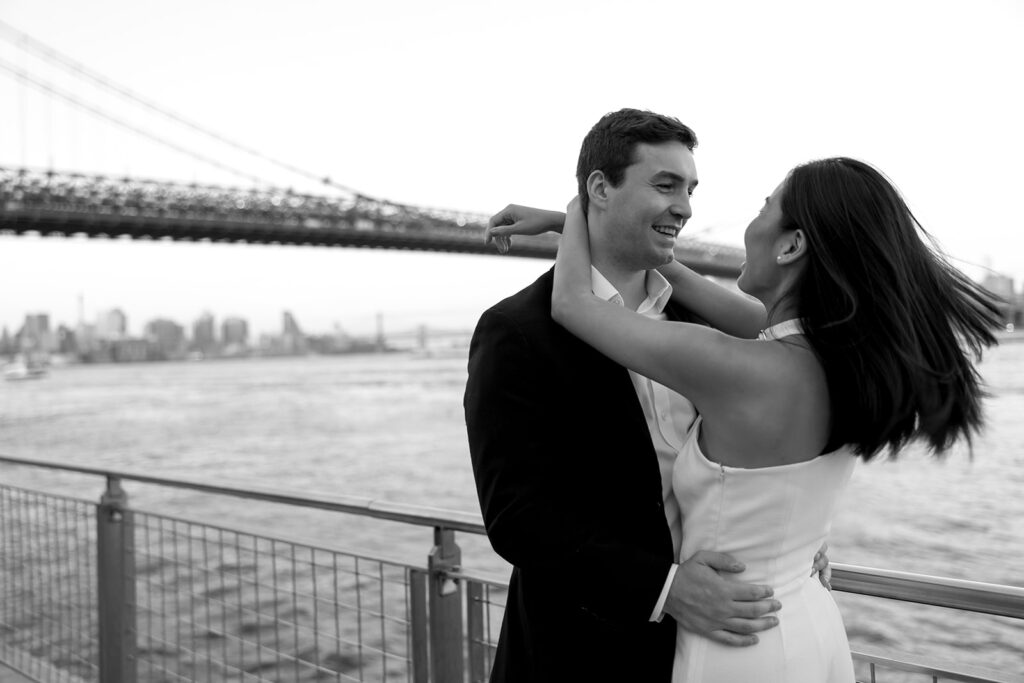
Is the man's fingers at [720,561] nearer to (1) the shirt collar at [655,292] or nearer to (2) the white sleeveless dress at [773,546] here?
(2) the white sleeveless dress at [773,546]

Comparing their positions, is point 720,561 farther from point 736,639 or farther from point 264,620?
point 264,620

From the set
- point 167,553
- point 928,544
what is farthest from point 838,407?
point 928,544

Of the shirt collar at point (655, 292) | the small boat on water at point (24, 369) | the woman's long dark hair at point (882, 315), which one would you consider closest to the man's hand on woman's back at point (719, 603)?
the woman's long dark hair at point (882, 315)

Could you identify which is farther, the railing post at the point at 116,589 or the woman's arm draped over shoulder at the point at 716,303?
the railing post at the point at 116,589

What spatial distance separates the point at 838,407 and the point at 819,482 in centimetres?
11

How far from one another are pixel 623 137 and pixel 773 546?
0.63 meters

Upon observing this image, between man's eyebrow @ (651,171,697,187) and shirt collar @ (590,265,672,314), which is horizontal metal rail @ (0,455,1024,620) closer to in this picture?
shirt collar @ (590,265,672,314)

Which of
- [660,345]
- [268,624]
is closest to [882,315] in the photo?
[660,345]

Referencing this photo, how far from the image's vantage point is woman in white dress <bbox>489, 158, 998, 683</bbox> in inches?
38.6

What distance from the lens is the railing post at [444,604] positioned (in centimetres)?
171

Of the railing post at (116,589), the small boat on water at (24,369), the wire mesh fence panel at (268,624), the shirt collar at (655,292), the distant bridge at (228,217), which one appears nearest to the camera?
the shirt collar at (655,292)

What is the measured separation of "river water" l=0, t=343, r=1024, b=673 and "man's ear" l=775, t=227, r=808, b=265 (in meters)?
0.26

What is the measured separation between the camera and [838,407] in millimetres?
993

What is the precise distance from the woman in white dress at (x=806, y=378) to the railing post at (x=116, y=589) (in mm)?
1900
